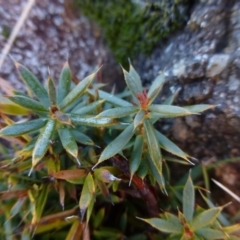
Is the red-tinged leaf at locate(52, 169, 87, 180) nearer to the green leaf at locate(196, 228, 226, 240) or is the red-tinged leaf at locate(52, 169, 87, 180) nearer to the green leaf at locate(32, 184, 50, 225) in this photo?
the green leaf at locate(32, 184, 50, 225)

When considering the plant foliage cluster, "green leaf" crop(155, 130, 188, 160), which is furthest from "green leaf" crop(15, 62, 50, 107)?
"green leaf" crop(155, 130, 188, 160)

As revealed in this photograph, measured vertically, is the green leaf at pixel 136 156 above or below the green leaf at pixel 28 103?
below

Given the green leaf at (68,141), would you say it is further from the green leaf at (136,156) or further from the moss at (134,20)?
the moss at (134,20)

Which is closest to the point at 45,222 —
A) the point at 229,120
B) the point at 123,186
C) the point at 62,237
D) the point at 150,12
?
the point at 62,237

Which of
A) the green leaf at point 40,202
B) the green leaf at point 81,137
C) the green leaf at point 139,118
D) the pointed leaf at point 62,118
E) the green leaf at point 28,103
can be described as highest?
the green leaf at point 139,118

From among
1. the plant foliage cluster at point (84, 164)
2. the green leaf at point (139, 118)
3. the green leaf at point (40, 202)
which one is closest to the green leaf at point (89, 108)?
the plant foliage cluster at point (84, 164)

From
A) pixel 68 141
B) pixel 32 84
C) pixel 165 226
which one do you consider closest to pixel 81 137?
pixel 68 141

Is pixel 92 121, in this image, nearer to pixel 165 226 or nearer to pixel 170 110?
pixel 170 110

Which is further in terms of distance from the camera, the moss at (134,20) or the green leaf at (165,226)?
the moss at (134,20)
